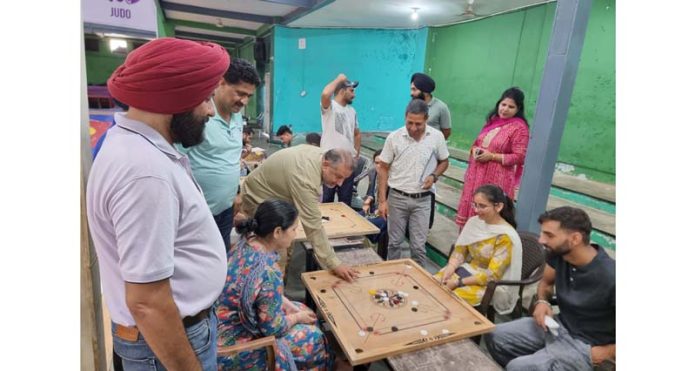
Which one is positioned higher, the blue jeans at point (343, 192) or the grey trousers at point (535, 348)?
the blue jeans at point (343, 192)

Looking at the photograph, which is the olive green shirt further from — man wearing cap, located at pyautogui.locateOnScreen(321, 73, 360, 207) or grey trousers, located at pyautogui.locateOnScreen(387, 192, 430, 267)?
man wearing cap, located at pyautogui.locateOnScreen(321, 73, 360, 207)

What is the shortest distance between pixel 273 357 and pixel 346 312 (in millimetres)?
441

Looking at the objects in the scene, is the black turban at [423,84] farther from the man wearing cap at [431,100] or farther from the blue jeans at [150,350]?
the blue jeans at [150,350]

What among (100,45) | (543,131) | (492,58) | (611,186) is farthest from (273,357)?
(492,58)

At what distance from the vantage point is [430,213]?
3.22m

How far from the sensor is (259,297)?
1.71 meters

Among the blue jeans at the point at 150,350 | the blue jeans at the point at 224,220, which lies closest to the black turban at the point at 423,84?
the blue jeans at the point at 224,220

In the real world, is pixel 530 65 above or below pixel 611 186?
above

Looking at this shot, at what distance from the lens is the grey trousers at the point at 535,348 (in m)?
1.88

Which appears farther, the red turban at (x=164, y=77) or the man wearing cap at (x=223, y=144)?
the man wearing cap at (x=223, y=144)

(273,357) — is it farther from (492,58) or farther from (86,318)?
(492,58)

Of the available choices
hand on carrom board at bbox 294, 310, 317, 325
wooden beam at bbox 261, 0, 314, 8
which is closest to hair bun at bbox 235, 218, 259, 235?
hand on carrom board at bbox 294, 310, 317, 325

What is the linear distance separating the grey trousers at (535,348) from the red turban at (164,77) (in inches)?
77.3

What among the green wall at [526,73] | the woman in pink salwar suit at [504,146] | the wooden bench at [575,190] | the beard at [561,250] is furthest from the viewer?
the green wall at [526,73]
